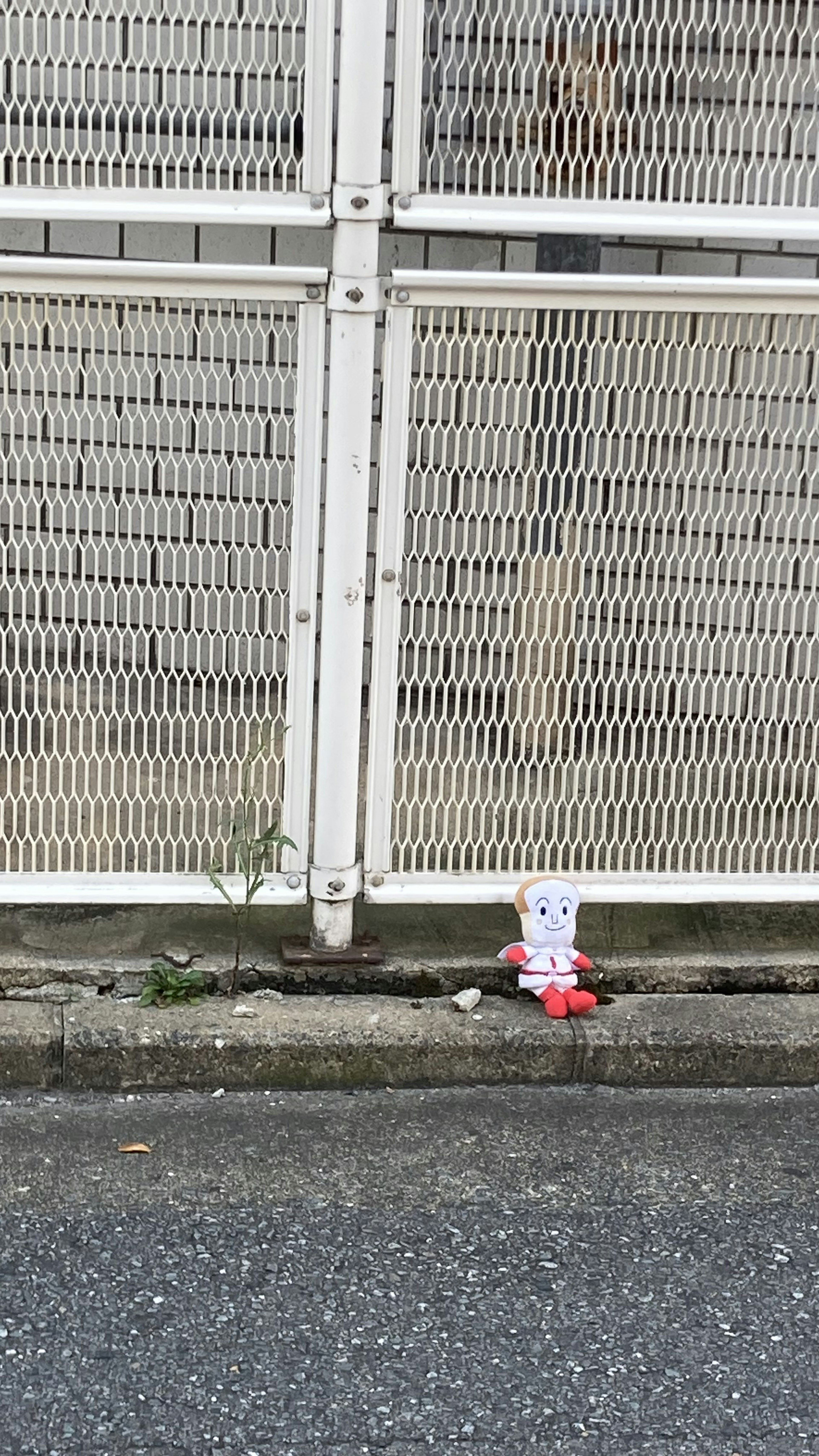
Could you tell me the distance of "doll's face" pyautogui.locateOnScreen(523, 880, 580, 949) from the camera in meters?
4.20

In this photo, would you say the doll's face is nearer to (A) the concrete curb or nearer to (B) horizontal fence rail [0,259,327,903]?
(A) the concrete curb

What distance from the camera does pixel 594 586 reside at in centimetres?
414

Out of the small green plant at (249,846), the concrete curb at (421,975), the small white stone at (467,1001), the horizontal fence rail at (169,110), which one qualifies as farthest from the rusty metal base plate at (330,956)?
the horizontal fence rail at (169,110)

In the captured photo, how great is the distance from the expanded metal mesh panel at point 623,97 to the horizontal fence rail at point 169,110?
27cm

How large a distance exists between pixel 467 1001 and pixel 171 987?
27.4 inches

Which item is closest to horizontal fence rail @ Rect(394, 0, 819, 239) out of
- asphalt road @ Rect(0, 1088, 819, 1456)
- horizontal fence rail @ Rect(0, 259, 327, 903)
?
horizontal fence rail @ Rect(0, 259, 327, 903)

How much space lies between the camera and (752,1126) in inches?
153

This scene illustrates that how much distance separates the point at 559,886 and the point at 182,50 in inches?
81.6

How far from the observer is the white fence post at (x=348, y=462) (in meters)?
3.85

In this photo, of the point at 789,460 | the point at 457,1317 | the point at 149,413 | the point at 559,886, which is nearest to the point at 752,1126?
the point at 559,886

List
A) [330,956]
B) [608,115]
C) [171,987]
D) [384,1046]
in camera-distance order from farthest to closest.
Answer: [330,956] < [171,987] < [384,1046] < [608,115]

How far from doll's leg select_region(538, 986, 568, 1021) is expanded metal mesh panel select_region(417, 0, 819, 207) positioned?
1837mm

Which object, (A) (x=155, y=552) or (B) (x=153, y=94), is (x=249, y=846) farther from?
(B) (x=153, y=94)

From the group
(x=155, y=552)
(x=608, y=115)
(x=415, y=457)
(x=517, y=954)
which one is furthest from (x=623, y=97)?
(x=517, y=954)
